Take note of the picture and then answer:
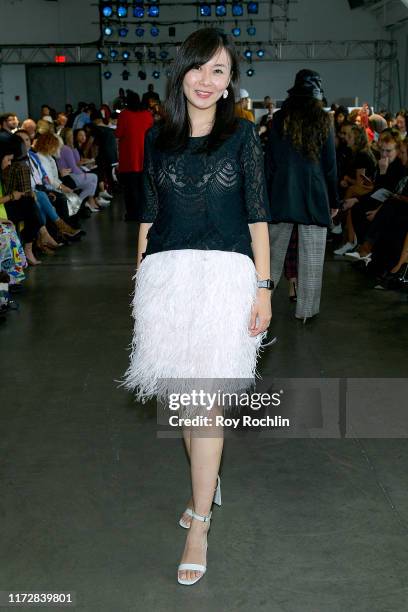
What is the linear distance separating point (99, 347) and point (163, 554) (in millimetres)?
2107

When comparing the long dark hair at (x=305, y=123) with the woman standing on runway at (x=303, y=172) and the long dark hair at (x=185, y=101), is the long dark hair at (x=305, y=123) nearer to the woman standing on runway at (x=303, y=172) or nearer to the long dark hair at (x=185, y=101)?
the woman standing on runway at (x=303, y=172)

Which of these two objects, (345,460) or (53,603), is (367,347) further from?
(53,603)

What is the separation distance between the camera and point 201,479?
2.00 m

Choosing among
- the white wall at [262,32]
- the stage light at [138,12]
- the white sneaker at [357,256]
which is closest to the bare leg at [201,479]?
the white sneaker at [357,256]

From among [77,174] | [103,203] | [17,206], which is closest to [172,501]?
[17,206]

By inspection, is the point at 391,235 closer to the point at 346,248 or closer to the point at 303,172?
the point at 346,248

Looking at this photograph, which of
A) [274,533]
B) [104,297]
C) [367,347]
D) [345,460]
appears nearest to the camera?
[274,533]

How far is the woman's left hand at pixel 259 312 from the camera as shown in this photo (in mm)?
1986

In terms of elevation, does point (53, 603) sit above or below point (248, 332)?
below

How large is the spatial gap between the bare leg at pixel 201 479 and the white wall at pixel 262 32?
1948 cm

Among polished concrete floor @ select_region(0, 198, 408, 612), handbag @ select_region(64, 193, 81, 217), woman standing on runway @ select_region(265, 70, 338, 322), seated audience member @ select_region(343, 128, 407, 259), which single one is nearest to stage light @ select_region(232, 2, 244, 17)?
handbag @ select_region(64, 193, 81, 217)

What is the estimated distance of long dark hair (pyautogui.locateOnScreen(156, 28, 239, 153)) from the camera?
186 cm

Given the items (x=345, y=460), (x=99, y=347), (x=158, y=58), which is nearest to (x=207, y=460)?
(x=345, y=460)

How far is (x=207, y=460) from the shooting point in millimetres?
1976
